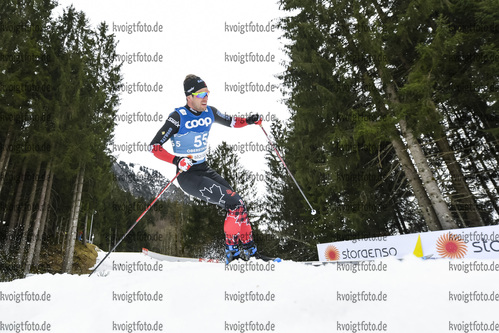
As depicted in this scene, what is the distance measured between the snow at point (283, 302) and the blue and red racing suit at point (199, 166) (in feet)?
4.30

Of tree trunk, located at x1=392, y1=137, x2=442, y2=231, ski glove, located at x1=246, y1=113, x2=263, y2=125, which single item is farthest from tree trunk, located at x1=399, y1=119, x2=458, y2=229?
ski glove, located at x1=246, y1=113, x2=263, y2=125

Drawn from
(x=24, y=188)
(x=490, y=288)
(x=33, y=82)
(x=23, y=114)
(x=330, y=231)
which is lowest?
(x=490, y=288)

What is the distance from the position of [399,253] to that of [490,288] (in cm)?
373

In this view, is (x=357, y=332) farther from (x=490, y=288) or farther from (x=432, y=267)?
(x=432, y=267)

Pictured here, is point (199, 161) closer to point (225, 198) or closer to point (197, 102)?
point (225, 198)

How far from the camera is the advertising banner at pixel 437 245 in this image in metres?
4.29

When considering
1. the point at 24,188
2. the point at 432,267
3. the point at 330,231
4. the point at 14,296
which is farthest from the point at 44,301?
the point at 24,188

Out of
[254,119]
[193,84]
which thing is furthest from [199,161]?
[254,119]

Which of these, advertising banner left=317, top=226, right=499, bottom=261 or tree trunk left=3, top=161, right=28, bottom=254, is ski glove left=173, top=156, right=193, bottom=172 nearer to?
advertising banner left=317, top=226, right=499, bottom=261

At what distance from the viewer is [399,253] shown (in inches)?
205

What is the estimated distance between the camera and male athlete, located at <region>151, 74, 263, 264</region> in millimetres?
3916

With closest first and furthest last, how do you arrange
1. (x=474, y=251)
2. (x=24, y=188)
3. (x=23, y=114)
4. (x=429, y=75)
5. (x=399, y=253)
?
(x=474, y=251) → (x=399, y=253) → (x=429, y=75) → (x=23, y=114) → (x=24, y=188)

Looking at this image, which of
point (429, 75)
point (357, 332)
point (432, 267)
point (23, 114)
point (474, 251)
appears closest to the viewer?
point (357, 332)

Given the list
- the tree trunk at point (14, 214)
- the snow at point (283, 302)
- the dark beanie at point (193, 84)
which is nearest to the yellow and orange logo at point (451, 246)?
the snow at point (283, 302)
